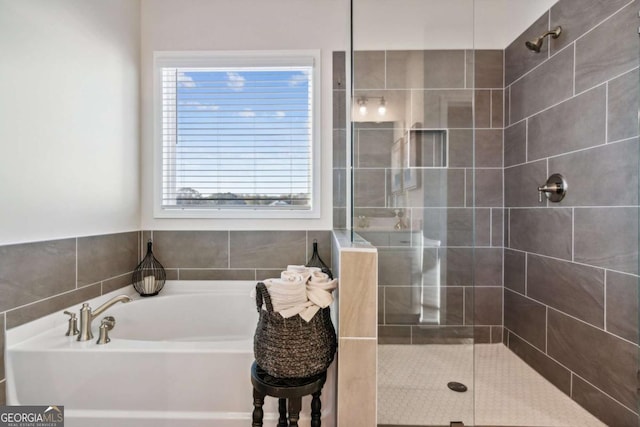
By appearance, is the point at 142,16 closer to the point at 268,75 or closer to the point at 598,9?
the point at 268,75

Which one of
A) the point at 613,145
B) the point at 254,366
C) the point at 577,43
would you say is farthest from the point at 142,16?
the point at 613,145

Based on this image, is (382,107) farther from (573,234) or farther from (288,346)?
(288,346)

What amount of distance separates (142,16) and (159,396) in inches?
95.6

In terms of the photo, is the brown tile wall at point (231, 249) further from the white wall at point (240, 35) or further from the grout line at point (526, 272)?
the grout line at point (526, 272)

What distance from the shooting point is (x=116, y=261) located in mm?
1880

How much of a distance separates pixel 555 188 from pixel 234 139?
2.06m

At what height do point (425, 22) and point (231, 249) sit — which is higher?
point (425, 22)

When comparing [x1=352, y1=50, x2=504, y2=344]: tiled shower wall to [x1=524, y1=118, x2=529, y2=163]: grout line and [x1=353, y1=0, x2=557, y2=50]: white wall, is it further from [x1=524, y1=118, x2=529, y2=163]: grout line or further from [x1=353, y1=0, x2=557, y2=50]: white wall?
[x1=524, y1=118, x2=529, y2=163]: grout line

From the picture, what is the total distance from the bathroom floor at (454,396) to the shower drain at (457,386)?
0.05ft

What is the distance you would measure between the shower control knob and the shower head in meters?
0.79

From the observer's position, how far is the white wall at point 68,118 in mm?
1239

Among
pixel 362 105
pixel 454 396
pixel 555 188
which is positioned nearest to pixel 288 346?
pixel 454 396

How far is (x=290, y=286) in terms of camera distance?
1028 mm

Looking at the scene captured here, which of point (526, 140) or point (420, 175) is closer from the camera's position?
point (420, 175)
